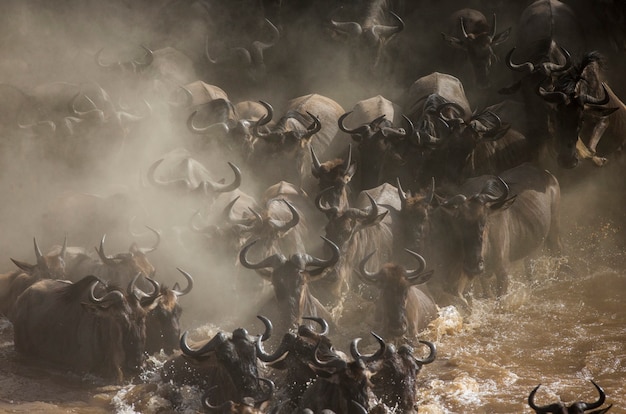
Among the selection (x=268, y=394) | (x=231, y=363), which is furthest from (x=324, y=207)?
(x=268, y=394)

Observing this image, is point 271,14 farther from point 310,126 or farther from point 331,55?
point 310,126

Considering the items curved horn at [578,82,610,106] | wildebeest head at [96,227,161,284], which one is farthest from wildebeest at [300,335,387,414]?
curved horn at [578,82,610,106]

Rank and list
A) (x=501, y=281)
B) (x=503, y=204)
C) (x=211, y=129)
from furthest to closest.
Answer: (x=211, y=129), (x=501, y=281), (x=503, y=204)

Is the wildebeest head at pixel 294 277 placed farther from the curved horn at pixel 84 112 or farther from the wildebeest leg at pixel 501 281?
the curved horn at pixel 84 112

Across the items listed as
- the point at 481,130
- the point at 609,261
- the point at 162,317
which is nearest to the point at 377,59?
the point at 481,130

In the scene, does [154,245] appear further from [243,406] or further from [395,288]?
[243,406]

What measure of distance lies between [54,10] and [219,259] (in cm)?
971

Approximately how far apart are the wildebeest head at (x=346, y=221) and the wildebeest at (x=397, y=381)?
3.73 meters

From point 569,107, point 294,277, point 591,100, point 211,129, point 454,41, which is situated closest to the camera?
point 294,277

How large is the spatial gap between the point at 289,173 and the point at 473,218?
146 inches

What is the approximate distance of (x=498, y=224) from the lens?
13.1m

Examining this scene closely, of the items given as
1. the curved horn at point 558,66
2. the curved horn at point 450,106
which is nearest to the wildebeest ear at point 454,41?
the curved horn at point 558,66

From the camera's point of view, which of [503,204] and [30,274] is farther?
[503,204]

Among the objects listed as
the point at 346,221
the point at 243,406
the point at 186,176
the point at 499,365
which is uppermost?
the point at 243,406
